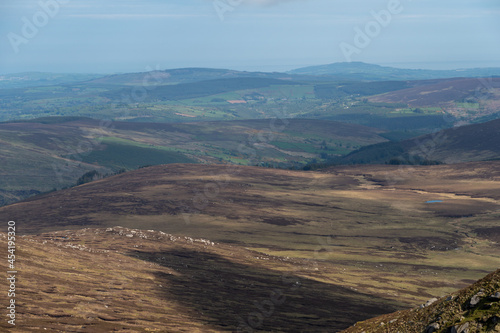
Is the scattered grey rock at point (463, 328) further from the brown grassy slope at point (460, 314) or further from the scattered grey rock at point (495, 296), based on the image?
the scattered grey rock at point (495, 296)

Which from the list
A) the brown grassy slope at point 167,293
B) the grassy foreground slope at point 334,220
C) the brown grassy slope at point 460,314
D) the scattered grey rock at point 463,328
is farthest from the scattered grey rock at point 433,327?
the grassy foreground slope at point 334,220

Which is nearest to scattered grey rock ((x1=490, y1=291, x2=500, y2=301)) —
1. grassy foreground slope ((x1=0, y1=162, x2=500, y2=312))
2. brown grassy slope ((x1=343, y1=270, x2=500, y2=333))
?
brown grassy slope ((x1=343, y1=270, x2=500, y2=333))

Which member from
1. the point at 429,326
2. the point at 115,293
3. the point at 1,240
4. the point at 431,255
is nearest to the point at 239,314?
the point at 115,293

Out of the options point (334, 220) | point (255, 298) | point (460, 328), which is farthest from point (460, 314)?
point (334, 220)

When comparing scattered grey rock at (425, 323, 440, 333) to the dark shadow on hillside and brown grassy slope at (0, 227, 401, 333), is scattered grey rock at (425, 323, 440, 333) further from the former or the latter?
the dark shadow on hillside

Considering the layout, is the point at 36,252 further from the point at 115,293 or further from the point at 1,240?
the point at 115,293

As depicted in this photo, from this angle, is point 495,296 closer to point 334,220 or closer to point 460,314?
point 460,314
